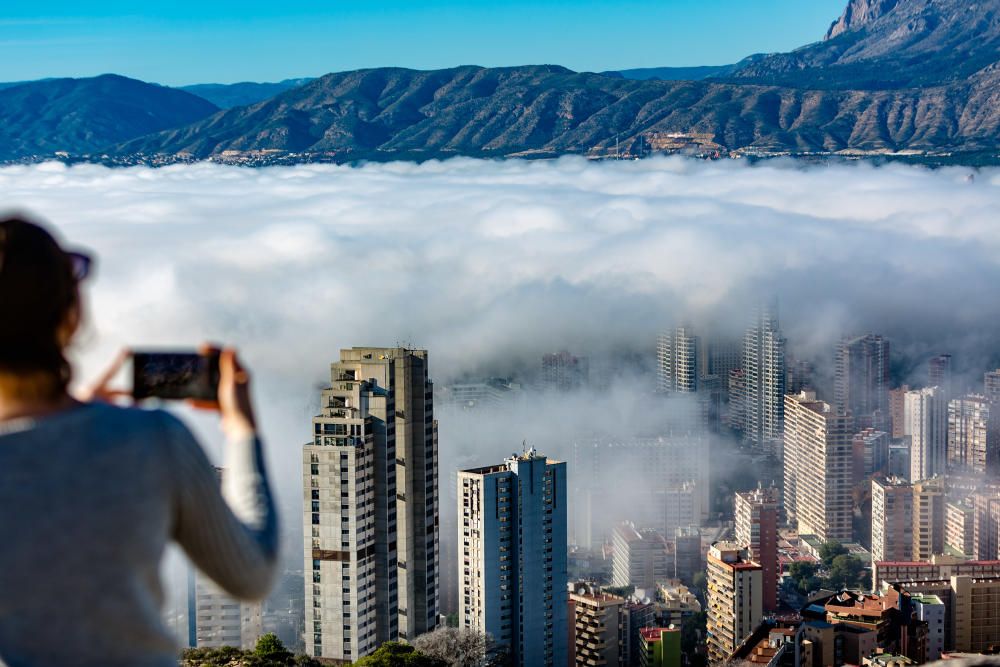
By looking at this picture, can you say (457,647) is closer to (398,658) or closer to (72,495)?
(398,658)

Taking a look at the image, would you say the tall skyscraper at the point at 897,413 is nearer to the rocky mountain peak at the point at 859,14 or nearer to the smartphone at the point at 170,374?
the smartphone at the point at 170,374

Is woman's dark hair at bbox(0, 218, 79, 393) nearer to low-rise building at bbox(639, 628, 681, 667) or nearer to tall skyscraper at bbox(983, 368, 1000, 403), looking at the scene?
low-rise building at bbox(639, 628, 681, 667)

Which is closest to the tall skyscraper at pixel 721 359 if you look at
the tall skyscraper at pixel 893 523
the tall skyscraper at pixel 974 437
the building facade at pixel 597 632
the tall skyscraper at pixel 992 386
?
the tall skyscraper at pixel 992 386

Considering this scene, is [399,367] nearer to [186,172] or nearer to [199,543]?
[199,543]

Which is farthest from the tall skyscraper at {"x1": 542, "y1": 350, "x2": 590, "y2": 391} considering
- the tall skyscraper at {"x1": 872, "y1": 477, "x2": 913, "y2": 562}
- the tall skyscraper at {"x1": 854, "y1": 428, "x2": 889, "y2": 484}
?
the tall skyscraper at {"x1": 872, "y1": 477, "x2": 913, "y2": 562}

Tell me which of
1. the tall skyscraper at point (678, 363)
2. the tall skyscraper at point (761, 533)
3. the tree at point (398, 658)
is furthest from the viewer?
the tall skyscraper at point (678, 363)

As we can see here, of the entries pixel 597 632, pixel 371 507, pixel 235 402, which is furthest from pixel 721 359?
pixel 235 402
